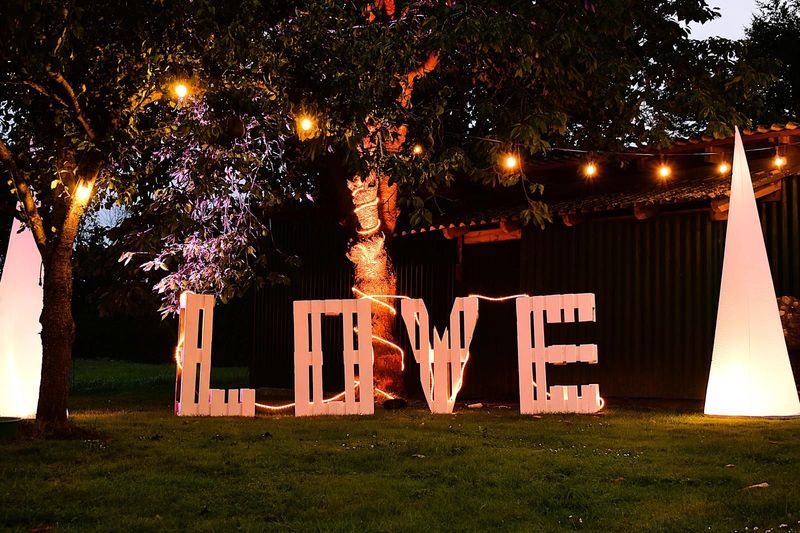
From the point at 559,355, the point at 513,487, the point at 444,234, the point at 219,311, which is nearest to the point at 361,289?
the point at 444,234

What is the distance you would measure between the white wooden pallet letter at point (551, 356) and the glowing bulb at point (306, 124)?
122 inches

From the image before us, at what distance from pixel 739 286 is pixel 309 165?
29.5ft

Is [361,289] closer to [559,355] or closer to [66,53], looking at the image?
[559,355]

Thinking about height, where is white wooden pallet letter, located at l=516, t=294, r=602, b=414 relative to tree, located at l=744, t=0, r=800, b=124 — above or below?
below

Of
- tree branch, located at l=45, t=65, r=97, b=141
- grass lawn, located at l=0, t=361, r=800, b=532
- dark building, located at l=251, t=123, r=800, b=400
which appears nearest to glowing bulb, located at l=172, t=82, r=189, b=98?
tree branch, located at l=45, t=65, r=97, b=141

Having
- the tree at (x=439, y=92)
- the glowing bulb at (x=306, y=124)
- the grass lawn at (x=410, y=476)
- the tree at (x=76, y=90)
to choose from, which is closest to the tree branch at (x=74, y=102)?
the tree at (x=76, y=90)

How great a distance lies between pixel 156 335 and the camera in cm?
3050

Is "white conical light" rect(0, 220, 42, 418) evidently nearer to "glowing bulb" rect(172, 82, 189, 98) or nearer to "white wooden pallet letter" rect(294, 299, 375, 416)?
"white wooden pallet letter" rect(294, 299, 375, 416)

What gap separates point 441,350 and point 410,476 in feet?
15.0

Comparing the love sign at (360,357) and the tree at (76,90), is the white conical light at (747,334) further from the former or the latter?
the tree at (76,90)

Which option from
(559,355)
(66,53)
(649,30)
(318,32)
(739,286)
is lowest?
(559,355)

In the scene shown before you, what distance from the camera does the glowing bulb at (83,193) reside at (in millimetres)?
8602

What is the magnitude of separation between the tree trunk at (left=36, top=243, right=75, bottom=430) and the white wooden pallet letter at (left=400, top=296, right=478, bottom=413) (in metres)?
3.98

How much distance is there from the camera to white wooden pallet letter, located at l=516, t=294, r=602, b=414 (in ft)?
35.4
